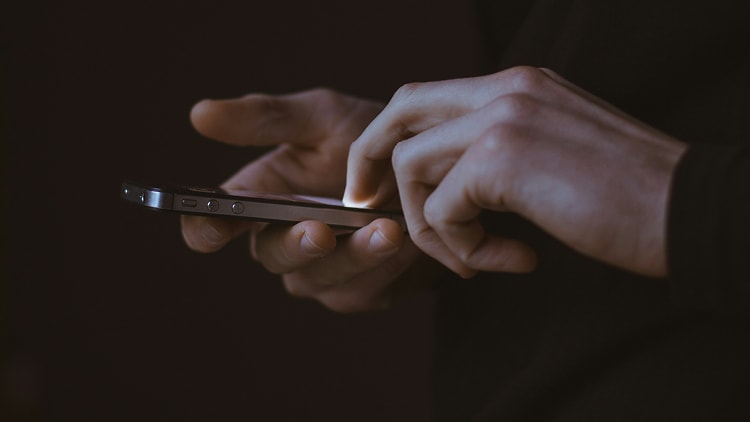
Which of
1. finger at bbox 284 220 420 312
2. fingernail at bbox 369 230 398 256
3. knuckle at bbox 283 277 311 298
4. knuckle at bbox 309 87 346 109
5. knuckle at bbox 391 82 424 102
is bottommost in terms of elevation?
knuckle at bbox 283 277 311 298

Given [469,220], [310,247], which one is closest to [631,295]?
[469,220]

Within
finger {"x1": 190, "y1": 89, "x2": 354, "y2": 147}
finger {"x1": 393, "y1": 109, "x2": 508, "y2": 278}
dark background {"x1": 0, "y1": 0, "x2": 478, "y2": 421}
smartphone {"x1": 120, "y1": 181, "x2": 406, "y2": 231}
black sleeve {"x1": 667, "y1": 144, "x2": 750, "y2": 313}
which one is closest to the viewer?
black sleeve {"x1": 667, "y1": 144, "x2": 750, "y2": 313}

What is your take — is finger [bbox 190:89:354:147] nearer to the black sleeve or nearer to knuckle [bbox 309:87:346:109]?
knuckle [bbox 309:87:346:109]

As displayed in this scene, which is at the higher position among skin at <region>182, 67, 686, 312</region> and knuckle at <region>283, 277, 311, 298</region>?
skin at <region>182, 67, 686, 312</region>

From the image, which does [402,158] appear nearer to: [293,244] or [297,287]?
[293,244]

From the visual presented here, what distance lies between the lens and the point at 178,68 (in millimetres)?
2023

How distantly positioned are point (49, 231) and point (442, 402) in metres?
1.66

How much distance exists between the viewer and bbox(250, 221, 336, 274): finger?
2.39ft

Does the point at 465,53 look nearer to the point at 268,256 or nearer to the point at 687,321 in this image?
the point at 268,256

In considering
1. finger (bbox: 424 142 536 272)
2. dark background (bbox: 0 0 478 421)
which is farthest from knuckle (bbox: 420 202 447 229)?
dark background (bbox: 0 0 478 421)

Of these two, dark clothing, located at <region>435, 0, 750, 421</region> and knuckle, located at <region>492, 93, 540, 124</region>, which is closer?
knuckle, located at <region>492, 93, 540, 124</region>

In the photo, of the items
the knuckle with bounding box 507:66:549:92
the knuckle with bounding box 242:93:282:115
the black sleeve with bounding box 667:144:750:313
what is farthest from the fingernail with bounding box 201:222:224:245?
the black sleeve with bounding box 667:144:750:313

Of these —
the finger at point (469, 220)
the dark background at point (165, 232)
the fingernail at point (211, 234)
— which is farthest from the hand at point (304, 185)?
the dark background at point (165, 232)

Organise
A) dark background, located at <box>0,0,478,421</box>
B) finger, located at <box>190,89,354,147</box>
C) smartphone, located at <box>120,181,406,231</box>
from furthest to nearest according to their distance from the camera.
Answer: dark background, located at <box>0,0,478,421</box> → finger, located at <box>190,89,354,147</box> → smartphone, located at <box>120,181,406,231</box>
